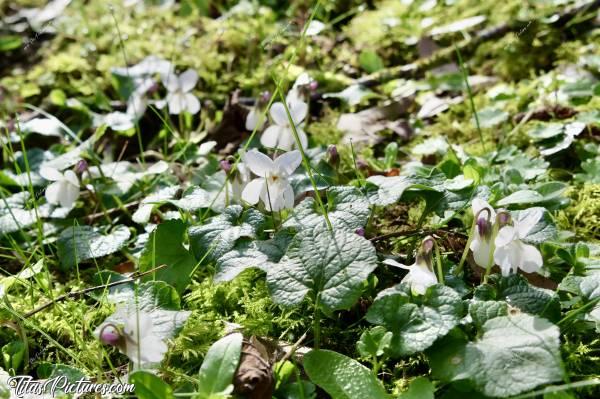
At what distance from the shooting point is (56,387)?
142 cm

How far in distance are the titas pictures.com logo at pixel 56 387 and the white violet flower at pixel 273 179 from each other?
1.92 feet

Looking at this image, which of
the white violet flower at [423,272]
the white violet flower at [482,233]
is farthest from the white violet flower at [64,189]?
the white violet flower at [482,233]

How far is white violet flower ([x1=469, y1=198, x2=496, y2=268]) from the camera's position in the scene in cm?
147

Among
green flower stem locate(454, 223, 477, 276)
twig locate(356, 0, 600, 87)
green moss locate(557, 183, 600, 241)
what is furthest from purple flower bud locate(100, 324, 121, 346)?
twig locate(356, 0, 600, 87)

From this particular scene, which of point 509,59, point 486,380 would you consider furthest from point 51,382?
point 509,59

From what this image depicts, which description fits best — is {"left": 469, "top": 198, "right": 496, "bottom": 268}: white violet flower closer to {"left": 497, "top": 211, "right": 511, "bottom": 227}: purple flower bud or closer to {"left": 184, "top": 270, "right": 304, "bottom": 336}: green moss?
{"left": 497, "top": 211, "right": 511, "bottom": 227}: purple flower bud

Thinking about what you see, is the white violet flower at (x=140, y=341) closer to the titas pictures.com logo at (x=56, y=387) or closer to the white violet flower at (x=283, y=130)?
Answer: the titas pictures.com logo at (x=56, y=387)

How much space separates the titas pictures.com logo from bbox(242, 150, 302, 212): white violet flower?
0.59m

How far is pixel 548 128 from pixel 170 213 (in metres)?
1.29

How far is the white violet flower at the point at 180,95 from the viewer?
2.38 m

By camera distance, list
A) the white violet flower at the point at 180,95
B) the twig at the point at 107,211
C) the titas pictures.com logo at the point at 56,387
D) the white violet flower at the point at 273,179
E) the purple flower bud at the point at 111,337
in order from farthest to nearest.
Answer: the white violet flower at the point at 180,95 → the twig at the point at 107,211 → the white violet flower at the point at 273,179 → the titas pictures.com logo at the point at 56,387 → the purple flower bud at the point at 111,337

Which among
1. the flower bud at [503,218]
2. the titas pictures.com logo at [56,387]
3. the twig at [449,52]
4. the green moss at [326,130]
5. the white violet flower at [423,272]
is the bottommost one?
the green moss at [326,130]

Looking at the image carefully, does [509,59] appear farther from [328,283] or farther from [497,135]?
[328,283]

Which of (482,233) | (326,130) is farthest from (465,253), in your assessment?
(326,130)
